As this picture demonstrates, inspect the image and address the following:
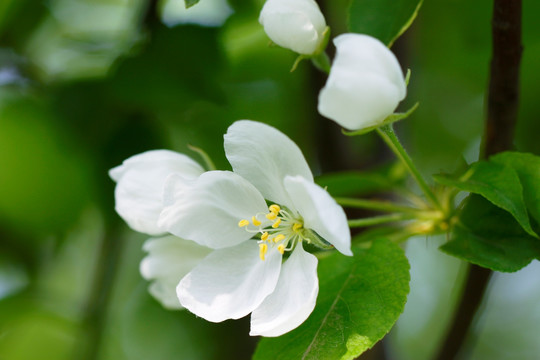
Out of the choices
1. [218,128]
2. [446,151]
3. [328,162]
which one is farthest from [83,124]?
[446,151]

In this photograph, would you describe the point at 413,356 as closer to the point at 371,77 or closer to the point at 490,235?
the point at 490,235

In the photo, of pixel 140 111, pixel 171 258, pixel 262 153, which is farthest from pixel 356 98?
pixel 140 111

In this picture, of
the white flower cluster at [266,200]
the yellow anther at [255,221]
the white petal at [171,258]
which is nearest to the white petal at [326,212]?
the white flower cluster at [266,200]

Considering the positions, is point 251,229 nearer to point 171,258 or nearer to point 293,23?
point 171,258

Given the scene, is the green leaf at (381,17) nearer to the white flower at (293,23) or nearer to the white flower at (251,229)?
the white flower at (293,23)

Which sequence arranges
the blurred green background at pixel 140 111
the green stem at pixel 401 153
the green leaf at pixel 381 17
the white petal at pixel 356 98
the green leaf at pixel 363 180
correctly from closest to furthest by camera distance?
the white petal at pixel 356 98, the green stem at pixel 401 153, the green leaf at pixel 381 17, the green leaf at pixel 363 180, the blurred green background at pixel 140 111

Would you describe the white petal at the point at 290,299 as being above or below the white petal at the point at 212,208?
below

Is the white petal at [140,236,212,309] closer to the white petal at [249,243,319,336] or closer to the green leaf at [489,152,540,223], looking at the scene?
the white petal at [249,243,319,336]
